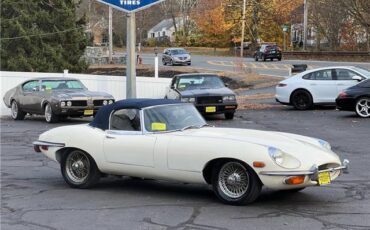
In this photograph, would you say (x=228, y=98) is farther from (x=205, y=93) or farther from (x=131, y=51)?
(x=131, y=51)

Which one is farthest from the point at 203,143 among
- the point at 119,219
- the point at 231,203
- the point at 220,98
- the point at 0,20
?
the point at 0,20

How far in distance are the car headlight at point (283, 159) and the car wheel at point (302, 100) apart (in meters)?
13.9

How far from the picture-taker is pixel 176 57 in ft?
174

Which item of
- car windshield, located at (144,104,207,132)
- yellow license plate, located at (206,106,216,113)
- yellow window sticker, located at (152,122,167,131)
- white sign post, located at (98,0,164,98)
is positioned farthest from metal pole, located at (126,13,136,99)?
yellow license plate, located at (206,106,216,113)

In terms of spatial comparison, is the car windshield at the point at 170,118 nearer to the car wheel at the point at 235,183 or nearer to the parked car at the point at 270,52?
the car wheel at the point at 235,183

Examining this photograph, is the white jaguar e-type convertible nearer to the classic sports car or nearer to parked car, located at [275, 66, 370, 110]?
the classic sports car

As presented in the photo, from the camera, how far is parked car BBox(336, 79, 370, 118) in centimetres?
1755

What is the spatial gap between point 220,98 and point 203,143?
11.1m

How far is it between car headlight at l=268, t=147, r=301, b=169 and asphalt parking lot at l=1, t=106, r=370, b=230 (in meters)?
0.52

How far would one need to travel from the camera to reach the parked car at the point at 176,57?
173 feet

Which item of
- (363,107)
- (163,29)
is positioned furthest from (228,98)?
(163,29)

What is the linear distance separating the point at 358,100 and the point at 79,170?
11293 mm

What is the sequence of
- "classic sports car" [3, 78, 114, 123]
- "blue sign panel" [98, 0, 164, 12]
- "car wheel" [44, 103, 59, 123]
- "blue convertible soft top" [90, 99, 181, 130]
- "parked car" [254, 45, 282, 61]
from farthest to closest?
"parked car" [254, 45, 282, 61] < "car wheel" [44, 103, 59, 123] < "classic sports car" [3, 78, 114, 123] < "blue sign panel" [98, 0, 164, 12] < "blue convertible soft top" [90, 99, 181, 130]

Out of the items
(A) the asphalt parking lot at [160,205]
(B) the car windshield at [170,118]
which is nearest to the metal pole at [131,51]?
(A) the asphalt parking lot at [160,205]
